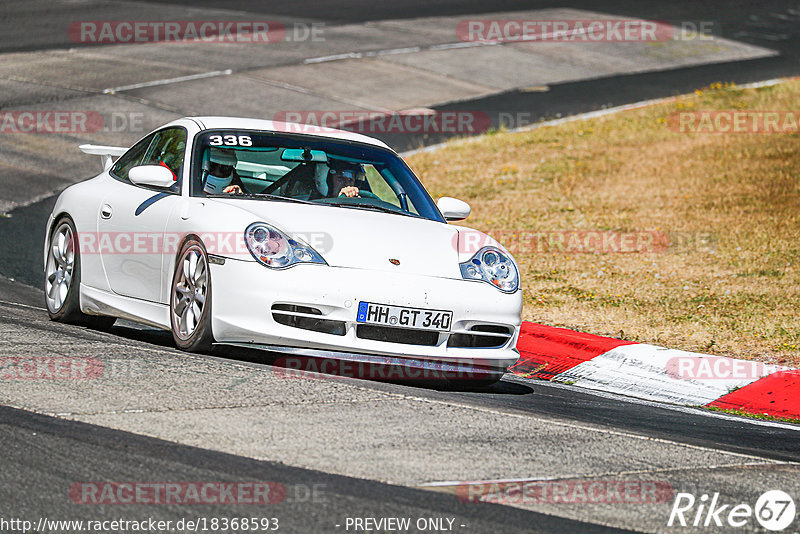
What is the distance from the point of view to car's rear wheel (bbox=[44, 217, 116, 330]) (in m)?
8.07

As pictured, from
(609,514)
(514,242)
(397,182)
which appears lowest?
(514,242)

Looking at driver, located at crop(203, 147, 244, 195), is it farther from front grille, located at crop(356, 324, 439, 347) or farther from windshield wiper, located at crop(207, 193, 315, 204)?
front grille, located at crop(356, 324, 439, 347)

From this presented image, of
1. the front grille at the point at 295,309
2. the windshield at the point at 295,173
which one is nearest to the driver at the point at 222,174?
the windshield at the point at 295,173

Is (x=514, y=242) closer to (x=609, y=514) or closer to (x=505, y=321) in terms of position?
(x=505, y=321)

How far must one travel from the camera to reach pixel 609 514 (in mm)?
4613

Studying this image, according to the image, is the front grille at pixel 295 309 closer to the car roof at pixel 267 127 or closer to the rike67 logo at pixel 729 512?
the car roof at pixel 267 127

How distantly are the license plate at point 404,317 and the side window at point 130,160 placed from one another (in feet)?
8.01

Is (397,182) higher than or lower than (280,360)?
higher

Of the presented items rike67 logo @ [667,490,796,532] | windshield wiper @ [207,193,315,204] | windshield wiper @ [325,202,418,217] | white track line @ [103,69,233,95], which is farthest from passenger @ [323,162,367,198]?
white track line @ [103,69,233,95]

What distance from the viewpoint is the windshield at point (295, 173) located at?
7.48 metres

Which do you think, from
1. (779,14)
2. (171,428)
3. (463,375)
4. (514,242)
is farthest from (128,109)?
(779,14)

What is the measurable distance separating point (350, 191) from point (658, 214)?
6620mm

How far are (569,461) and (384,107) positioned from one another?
14.2 metres

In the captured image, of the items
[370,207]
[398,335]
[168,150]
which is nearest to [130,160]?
[168,150]
